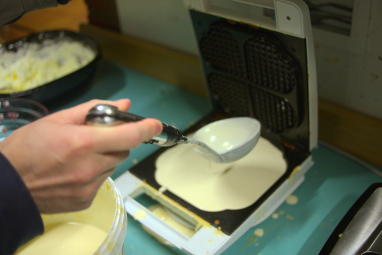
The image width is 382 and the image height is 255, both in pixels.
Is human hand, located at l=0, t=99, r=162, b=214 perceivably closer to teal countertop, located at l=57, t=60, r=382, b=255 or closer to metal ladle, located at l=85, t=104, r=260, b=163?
metal ladle, located at l=85, t=104, r=260, b=163

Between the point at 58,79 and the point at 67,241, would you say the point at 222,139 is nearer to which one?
the point at 67,241

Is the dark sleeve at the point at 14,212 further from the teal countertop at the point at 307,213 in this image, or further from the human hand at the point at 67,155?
the teal countertop at the point at 307,213

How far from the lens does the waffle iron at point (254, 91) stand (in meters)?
0.57

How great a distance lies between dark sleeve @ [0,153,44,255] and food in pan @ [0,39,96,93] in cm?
63

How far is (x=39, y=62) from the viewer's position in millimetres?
1016

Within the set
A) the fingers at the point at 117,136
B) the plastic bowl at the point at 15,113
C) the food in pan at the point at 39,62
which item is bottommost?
the plastic bowl at the point at 15,113

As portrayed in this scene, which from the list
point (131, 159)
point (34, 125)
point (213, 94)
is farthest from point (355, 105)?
point (34, 125)

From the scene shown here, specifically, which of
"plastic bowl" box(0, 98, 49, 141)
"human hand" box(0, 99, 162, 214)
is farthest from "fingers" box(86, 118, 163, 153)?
"plastic bowl" box(0, 98, 49, 141)

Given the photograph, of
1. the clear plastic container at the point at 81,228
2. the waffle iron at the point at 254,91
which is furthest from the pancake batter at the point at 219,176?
the clear plastic container at the point at 81,228

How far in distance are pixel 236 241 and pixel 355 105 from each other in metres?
0.39

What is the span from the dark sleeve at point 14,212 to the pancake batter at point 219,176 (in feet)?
1.11

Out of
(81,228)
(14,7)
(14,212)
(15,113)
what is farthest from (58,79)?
(14,212)

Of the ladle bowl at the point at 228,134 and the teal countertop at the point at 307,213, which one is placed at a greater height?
the ladle bowl at the point at 228,134

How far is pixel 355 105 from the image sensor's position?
728 mm
